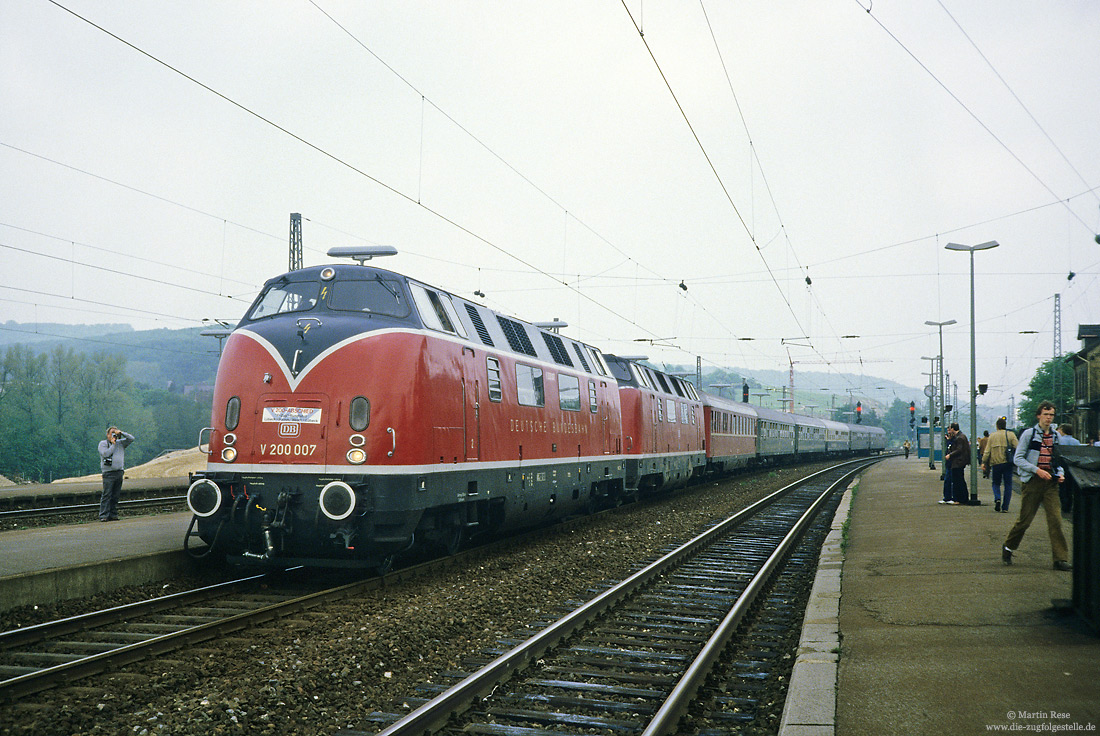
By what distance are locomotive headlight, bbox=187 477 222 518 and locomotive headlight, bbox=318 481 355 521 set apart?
4.49 ft

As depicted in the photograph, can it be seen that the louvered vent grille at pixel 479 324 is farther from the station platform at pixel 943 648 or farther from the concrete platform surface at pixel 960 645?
the concrete platform surface at pixel 960 645

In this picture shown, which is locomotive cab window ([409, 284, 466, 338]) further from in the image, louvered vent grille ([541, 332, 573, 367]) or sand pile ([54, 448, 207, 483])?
sand pile ([54, 448, 207, 483])

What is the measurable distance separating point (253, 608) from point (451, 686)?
11.3 ft

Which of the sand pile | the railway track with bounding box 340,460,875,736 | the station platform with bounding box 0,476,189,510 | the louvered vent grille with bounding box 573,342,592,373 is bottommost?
the sand pile

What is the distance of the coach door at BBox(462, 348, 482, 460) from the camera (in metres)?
11.2

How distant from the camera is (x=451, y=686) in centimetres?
622

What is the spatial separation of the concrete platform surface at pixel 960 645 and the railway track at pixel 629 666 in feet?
3.00

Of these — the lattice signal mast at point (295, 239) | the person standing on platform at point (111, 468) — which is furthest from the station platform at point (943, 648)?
the lattice signal mast at point (295, 239)

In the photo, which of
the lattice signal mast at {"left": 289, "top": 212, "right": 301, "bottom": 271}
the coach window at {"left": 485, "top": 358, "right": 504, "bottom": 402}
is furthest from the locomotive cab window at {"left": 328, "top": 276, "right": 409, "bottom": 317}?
the lattice signal mast at {"left": 289, "top": 212, "right": 301, "bottom": 271}

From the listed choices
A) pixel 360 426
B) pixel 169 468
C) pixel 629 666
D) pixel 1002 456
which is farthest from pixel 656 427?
pixel 169 468

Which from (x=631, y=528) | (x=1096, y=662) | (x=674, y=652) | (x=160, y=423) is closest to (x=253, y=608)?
(x=674, y=652)

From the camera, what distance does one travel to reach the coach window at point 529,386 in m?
13.5

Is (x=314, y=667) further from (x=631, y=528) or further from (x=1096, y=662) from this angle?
(x=631, y=528)

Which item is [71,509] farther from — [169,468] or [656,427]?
[169,468]
